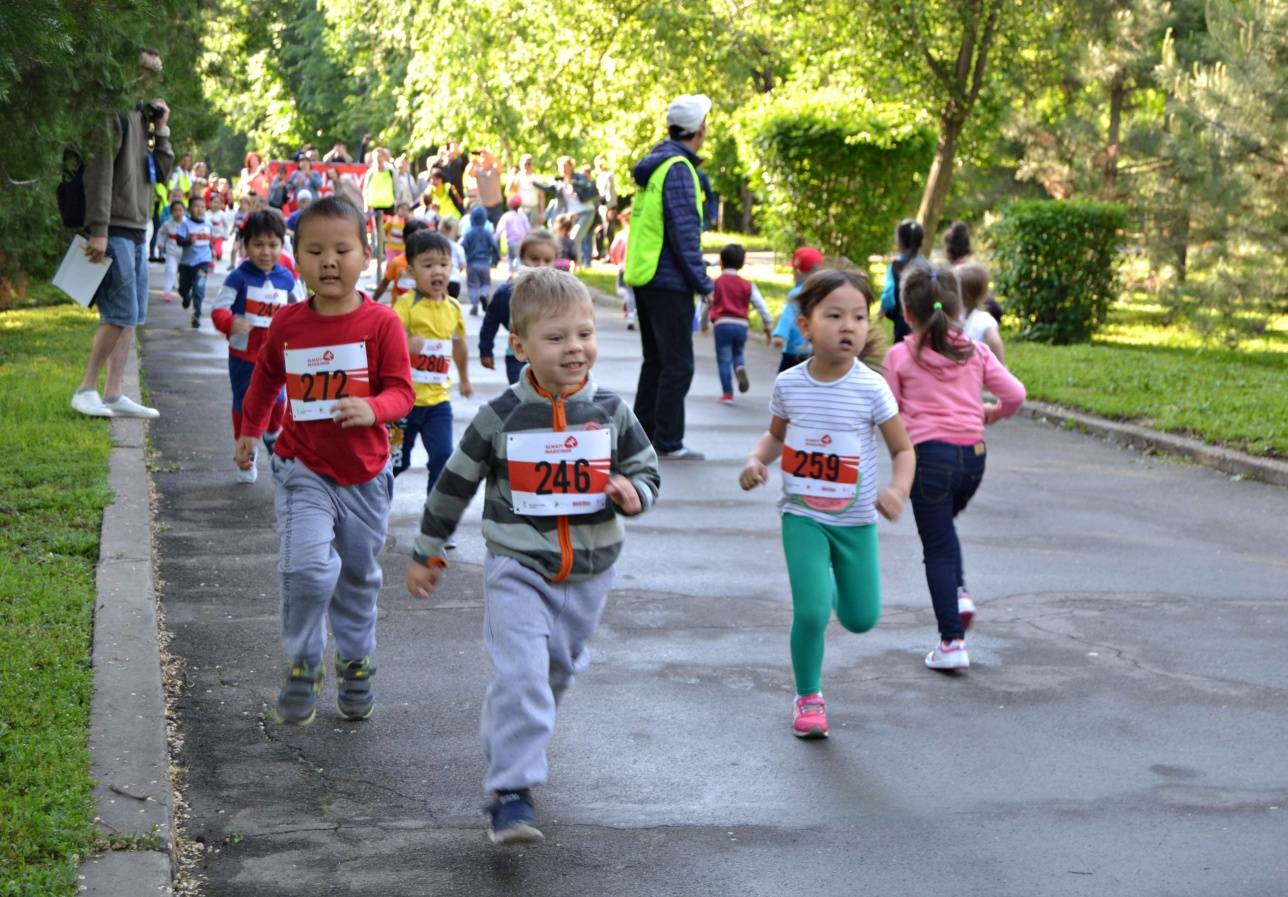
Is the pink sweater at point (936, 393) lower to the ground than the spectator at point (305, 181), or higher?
lower

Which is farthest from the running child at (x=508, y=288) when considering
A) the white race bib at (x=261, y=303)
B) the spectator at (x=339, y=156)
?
the spectator at (x=339, y=156)

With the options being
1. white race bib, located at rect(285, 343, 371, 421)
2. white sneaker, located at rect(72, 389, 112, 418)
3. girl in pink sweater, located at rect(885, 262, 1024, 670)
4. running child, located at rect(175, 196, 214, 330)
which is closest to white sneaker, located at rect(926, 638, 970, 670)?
girl in pink sweater, located at rect(885, 262, 1024, 670)

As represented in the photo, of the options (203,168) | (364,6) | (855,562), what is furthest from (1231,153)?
(364,6)

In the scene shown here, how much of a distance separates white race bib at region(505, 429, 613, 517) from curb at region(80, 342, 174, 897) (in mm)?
1244

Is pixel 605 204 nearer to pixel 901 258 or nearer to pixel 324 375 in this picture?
pixel 901 258

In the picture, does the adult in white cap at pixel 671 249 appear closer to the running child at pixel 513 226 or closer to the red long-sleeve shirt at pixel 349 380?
the red long-sleeve shirt at pixel 349 380

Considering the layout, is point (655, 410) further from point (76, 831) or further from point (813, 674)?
point (76, 831)

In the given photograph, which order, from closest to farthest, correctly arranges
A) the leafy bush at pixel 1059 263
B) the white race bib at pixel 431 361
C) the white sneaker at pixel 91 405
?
the white race bib at pixel 431 361
the white sneaker at pixel 91 405
the leafy bush at pixel 1059 263

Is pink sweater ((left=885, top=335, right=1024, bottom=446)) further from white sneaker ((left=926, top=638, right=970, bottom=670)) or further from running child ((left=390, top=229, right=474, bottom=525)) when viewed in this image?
running child ((left=390, top=229, right=474, bottom=525))

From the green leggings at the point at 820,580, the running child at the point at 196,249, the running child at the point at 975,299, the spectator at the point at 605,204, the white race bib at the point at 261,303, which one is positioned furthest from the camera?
the spectator at the point at 605,204

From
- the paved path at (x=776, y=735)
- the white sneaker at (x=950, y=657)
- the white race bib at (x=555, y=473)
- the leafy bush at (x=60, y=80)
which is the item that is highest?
the leafy bush at (x=60, y=80)

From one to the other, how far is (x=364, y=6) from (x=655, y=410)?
32819 millimetres

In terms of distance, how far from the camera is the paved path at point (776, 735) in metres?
4.69

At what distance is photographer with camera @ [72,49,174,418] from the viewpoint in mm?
10898
